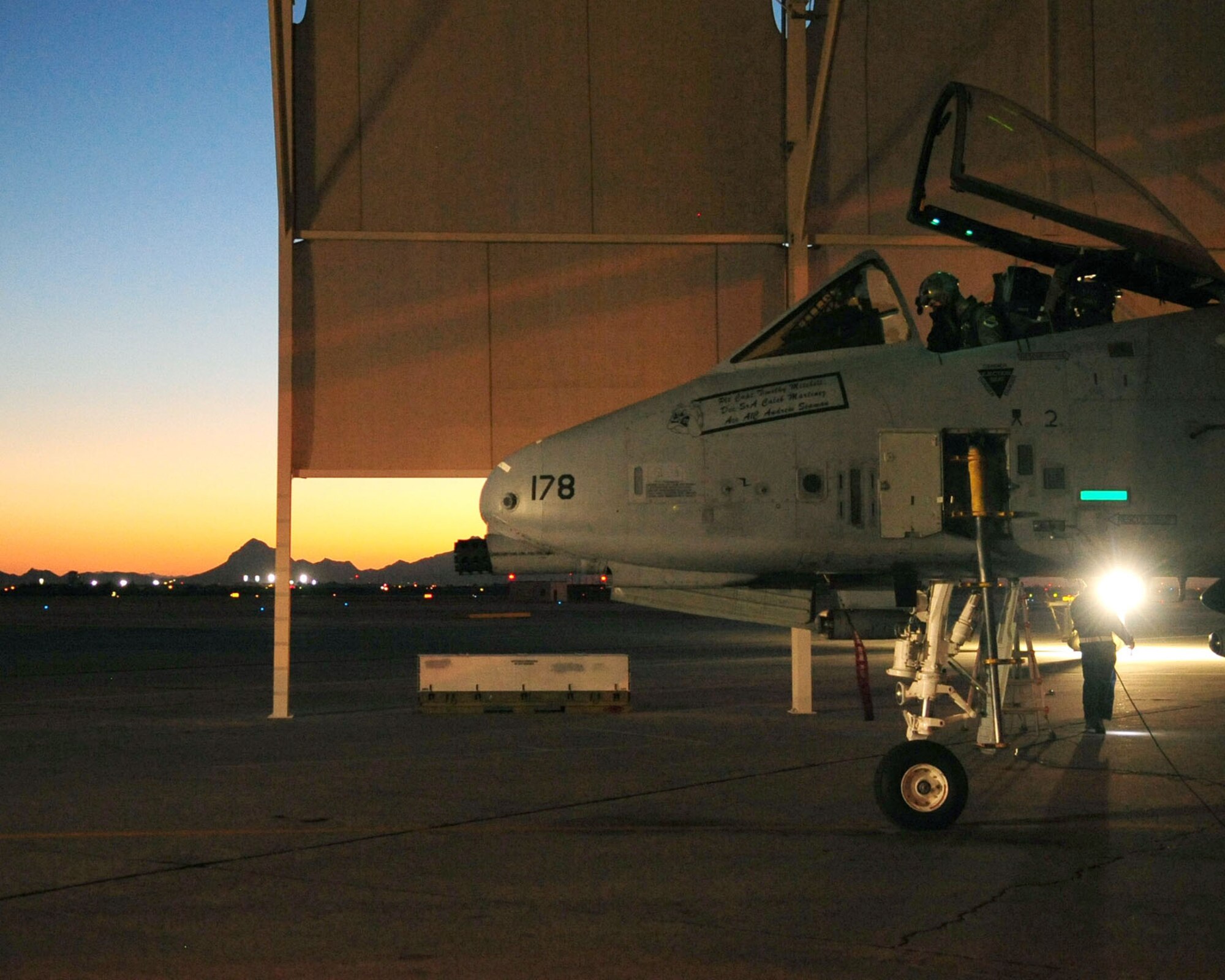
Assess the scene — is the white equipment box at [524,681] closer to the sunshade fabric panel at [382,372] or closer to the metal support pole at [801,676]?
the metal support pole at [801,676]

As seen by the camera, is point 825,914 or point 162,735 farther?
point 162,735

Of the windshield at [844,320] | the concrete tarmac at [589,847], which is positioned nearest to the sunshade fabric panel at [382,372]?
the concrete tarmac at [589,847]

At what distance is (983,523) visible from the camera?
7.29 m

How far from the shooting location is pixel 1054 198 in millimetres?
7727

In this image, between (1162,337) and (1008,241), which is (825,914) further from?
(1008,241)

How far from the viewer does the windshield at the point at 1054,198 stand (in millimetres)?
7785

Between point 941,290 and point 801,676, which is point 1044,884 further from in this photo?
point 801,676

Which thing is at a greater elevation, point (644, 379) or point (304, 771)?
point (644, 379)

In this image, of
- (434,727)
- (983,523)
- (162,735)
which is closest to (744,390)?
(983,523)

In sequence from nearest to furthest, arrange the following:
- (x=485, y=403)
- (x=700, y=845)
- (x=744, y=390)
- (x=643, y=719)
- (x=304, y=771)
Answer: (x=700, y=845) < (x=744, y=390) < (x=304, y=771) < (x=643, y=719) < (x=485, y=403)

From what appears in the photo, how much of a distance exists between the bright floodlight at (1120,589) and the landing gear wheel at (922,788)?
61.7 inches

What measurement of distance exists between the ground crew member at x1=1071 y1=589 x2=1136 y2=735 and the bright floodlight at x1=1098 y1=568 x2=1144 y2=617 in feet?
1.97

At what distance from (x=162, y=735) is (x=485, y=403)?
499 centimetres

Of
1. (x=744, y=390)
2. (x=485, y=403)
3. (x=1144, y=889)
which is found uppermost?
(x=485, y=403)
